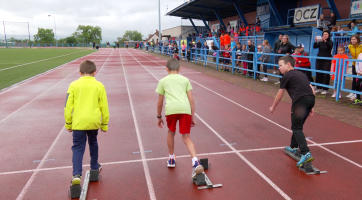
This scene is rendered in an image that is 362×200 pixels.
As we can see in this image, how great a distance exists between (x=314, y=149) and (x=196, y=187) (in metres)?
2.54

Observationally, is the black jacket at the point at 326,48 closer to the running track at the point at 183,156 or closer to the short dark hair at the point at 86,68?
the running track at the point at 183,156

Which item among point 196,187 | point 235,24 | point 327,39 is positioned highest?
point 235,24

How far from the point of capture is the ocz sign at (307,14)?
19.4m

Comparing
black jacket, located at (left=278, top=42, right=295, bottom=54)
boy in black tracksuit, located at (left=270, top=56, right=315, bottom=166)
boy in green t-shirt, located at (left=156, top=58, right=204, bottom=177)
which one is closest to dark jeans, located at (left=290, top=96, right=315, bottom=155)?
boy in black tracksuit, located at (left=270, top=56, right=315, bottom=166)

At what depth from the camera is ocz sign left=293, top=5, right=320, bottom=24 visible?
19.4 meters

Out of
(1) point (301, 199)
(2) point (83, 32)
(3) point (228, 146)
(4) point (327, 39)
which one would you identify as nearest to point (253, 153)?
(3) point (228, 146)

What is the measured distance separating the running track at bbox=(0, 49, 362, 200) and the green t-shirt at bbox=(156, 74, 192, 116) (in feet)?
3.33

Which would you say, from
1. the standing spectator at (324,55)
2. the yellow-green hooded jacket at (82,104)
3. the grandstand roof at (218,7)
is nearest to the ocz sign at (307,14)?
the grandstand roof at (218,7)

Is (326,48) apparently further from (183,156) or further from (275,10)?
(275,10)

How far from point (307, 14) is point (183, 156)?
62.5 ft

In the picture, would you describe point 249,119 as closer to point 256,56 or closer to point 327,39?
point 327,39

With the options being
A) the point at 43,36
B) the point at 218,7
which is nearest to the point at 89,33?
the point at 43,36

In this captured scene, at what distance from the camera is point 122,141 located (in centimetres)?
551

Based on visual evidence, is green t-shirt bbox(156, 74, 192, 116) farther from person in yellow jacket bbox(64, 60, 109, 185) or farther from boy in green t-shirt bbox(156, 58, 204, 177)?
person in yellow jacket bbox(64, 60, 109, 185)
